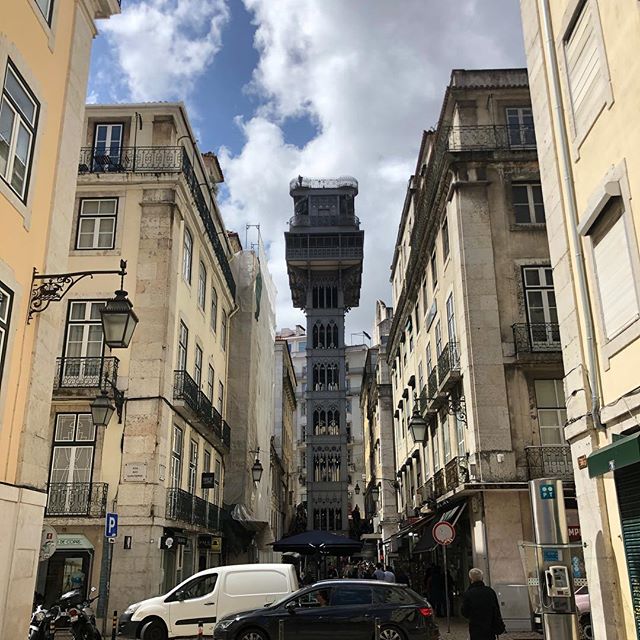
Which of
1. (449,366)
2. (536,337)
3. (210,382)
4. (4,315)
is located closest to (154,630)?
(4,315)

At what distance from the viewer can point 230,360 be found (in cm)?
3341

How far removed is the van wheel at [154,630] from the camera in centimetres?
1470

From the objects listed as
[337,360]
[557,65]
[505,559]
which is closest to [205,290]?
[505,559]

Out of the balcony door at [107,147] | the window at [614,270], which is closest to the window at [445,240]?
the balcony door at [107,147]

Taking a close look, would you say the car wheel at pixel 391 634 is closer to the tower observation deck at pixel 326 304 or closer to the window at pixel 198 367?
the window at pixel 198 367

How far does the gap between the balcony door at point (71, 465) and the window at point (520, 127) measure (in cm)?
1543

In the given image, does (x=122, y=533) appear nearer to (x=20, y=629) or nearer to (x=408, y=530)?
(x=20, y=629)

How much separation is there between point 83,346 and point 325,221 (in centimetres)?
4963

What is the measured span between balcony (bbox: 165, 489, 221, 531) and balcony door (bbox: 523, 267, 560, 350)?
1145 centimetres

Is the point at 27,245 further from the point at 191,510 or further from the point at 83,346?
the point at 191,510

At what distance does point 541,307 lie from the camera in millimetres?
20344

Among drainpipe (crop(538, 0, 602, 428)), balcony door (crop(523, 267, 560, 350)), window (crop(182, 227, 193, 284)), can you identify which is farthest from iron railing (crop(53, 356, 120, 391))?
drainpipe (crop(538, 0, 602, 428))

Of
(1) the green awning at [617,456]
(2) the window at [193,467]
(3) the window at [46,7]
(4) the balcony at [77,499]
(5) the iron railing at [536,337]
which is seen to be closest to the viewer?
(1) the green awning at [617,456]

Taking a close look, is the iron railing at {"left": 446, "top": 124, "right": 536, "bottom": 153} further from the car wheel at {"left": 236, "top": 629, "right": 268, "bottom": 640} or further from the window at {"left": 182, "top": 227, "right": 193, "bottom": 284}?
the car wheel at {"left": 236, "top": 629, "right": 268, "bottom": 640}
